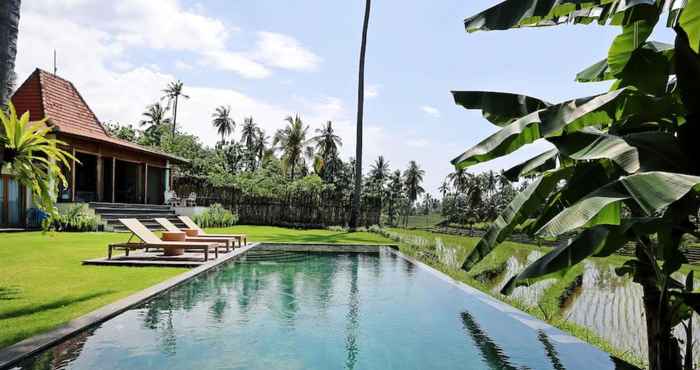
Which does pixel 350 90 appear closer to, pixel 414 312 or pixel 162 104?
pixel 414 312

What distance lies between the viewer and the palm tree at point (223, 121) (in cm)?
6091

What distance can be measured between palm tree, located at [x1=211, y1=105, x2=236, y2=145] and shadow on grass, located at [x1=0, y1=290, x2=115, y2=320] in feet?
185

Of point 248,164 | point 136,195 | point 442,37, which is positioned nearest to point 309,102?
point 136,195

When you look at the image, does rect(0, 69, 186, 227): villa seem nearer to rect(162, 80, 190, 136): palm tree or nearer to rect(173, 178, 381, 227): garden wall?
rect(173, 178, 381, 227): garden wall

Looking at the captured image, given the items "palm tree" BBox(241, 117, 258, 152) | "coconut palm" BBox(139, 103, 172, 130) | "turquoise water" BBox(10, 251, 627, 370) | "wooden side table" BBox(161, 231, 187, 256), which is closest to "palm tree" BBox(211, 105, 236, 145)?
"palm tree" BBox(241, 117, 258, 152)

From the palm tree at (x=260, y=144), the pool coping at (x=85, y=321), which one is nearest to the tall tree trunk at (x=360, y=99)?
the pool coping at (x=85, y=321)

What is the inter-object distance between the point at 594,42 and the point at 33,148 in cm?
784

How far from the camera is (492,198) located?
7019 cm

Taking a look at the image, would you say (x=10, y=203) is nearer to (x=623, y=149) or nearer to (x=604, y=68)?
(x=604, y=68)

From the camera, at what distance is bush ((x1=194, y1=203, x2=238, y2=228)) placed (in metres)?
22.2

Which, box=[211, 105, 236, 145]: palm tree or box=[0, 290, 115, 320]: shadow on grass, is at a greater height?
box=[211, 105, 236, 145]: palm tree

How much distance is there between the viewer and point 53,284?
7043 millimetres

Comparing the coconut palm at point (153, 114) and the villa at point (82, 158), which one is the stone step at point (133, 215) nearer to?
the villa at point (82, 158)

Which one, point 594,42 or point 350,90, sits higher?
point 350,90
